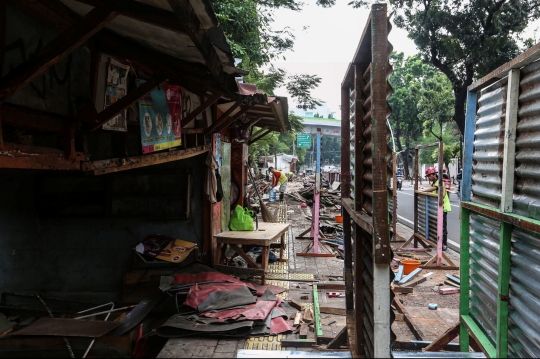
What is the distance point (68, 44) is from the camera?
2.78m

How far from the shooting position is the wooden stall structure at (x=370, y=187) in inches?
91.4

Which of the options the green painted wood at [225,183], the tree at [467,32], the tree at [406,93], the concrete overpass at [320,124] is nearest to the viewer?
the green painted wood at [225,183]

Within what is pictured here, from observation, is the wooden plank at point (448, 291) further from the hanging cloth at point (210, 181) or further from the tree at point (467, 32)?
the tree at point (467, 32)

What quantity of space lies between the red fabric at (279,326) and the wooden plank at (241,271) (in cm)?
184

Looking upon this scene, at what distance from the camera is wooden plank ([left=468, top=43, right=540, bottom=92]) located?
8.46ft

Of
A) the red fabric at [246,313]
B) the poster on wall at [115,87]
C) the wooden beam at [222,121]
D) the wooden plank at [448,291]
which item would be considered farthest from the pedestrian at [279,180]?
the poster on wall at [115,87]

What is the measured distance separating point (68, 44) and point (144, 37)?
1.08 meters

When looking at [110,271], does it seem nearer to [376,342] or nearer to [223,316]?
[223,316]

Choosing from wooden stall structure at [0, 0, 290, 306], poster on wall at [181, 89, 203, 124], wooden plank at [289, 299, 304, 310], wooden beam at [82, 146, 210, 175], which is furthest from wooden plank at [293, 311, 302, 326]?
poster on wall at [181, 89, 203, 124]

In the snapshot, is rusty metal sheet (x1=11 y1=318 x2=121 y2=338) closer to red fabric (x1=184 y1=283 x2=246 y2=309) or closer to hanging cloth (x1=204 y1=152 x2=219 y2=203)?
red fabric (x1=184 y1=283 x2=246 y2=309)

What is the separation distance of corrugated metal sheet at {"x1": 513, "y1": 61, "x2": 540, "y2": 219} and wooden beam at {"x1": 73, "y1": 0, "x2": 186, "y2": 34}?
2.32 metres

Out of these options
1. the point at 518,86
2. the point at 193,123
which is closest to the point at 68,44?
the point at 518,86

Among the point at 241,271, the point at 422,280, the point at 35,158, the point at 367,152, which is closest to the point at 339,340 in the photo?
the point at 367,152

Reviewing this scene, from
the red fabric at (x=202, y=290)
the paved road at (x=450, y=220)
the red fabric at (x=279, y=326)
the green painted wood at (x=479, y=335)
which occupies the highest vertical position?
the green painted wood at (x=479, y=335)
